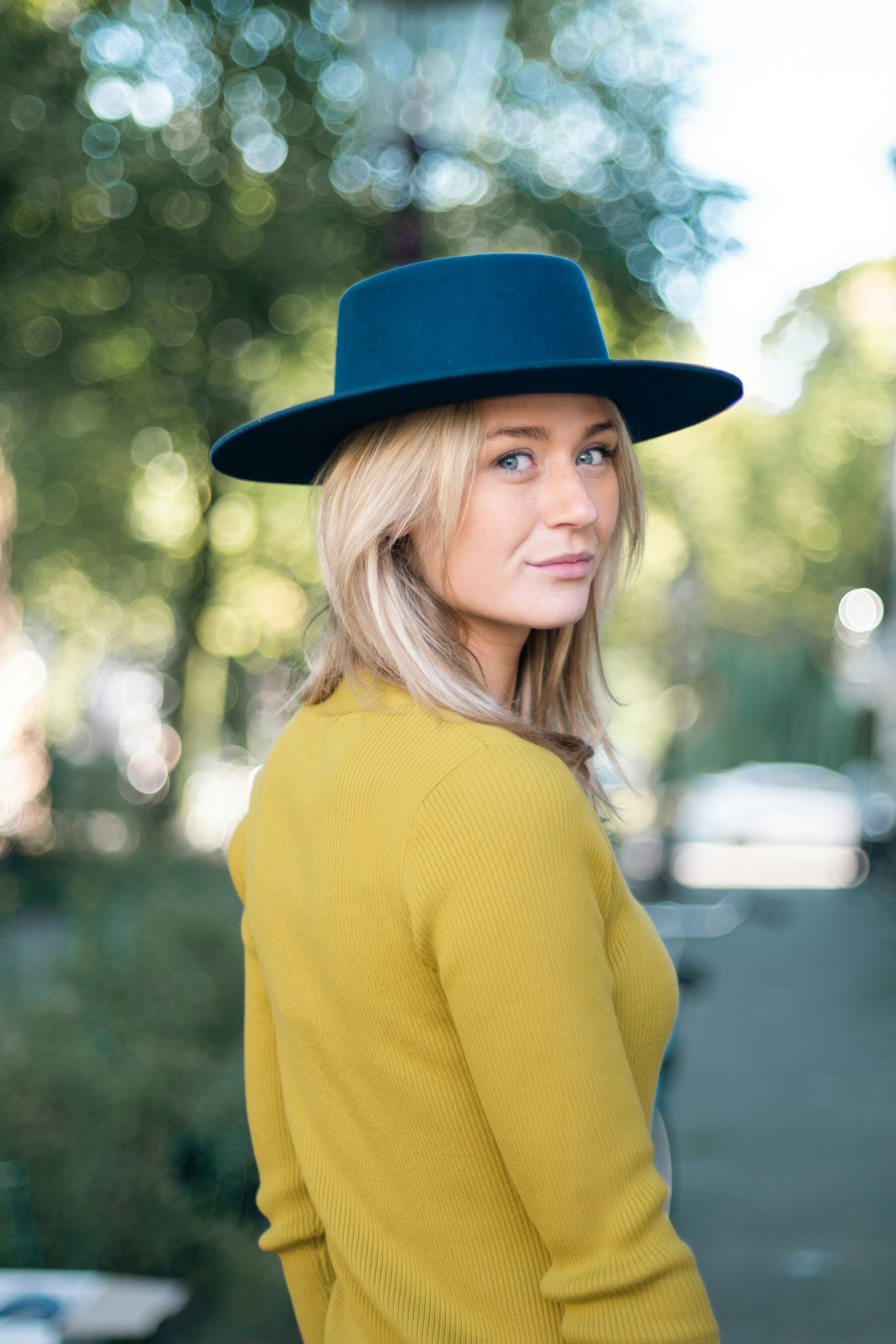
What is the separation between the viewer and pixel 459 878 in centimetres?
119

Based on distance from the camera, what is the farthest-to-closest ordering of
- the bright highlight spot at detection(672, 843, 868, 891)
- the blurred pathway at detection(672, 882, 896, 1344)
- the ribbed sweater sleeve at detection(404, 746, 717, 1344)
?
1. the bright highlight spot at detection(672, 843, 868, 891)
2. the blurred pathway at detection(672, 882, 896, 1344)
3. the ribbed sweater sleeve at detection(404, 746, 717, 1344)

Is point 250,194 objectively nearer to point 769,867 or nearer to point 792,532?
point 769,867

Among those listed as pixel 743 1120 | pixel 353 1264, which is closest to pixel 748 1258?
pixel 743 1120

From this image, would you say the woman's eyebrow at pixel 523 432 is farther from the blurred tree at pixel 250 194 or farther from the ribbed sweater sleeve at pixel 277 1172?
the blurred tree at pixel 250 194

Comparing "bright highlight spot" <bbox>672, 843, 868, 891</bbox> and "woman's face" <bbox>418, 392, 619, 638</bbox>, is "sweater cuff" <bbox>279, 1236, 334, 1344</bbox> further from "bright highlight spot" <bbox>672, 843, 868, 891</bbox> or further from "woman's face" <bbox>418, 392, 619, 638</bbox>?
"bright highlight spot" <bbox>672, 843, 868, 891</bbox>

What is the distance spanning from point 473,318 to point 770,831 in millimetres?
22423

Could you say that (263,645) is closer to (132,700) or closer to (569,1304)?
(132,700)

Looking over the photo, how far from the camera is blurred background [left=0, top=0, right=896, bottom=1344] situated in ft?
12.4

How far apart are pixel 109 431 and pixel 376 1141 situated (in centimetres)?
1171

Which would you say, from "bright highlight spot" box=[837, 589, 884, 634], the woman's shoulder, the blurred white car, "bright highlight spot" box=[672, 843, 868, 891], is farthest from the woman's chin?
"bright highlight spot" box=[837, 589, 884, 634]

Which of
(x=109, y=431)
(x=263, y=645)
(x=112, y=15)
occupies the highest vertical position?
(x=112, y=15)

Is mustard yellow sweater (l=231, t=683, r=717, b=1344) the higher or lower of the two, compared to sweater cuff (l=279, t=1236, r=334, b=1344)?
higher

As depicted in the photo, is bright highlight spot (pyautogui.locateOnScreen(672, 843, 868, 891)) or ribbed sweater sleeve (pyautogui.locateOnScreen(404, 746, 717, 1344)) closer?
ribbed sweater sleeve (pyautogui.locateOnScreen(404, 746, 717, 1344))

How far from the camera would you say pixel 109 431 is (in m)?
12.2
